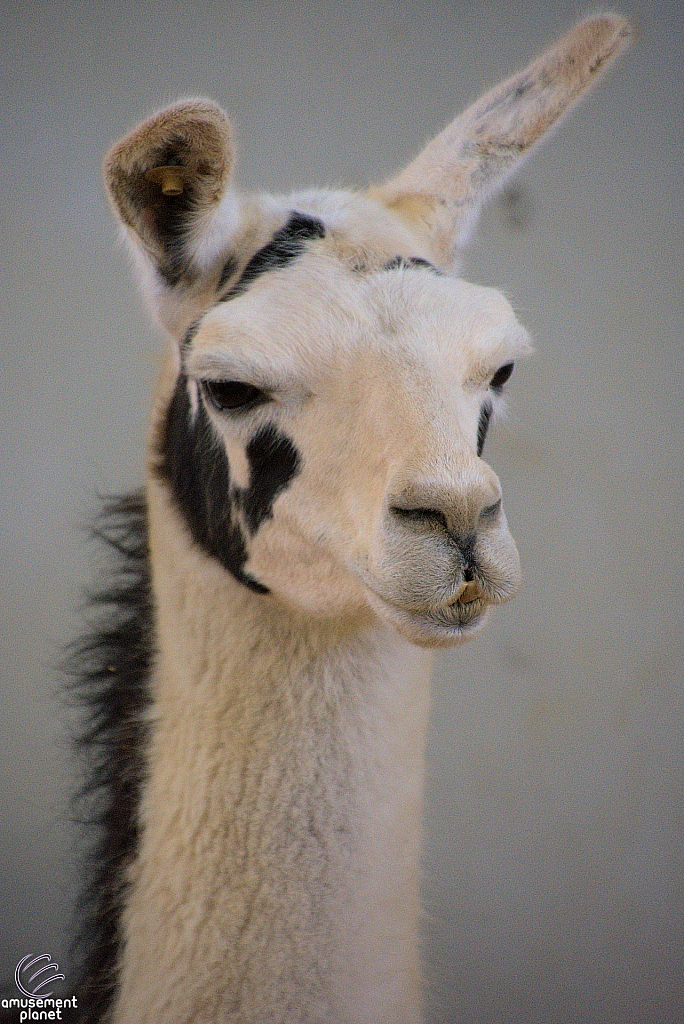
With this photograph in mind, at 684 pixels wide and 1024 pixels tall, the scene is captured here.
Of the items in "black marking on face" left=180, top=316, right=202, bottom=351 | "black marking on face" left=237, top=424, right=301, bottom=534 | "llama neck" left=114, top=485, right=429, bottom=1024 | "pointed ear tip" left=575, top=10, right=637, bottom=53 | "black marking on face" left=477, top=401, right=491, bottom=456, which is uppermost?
"pointed ear tip" left=575, top=10, right=637, bottom=53

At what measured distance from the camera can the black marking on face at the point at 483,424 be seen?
5.14 feet

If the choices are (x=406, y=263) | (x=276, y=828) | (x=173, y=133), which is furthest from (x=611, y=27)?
(x=276, y=828)

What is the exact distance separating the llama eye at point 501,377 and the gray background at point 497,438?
1307 millimetres

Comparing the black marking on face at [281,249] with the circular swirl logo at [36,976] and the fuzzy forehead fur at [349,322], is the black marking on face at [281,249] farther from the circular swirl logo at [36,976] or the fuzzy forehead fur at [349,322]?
the circular swirl logo at [36,976]

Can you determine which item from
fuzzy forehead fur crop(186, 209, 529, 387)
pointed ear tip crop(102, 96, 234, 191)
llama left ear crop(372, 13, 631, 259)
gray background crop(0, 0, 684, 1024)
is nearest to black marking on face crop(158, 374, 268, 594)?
fuzzy forehead fur crop(186, 209, 529, 387)

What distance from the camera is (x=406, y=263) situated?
1505mm

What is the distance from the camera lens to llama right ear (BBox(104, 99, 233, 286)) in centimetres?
140

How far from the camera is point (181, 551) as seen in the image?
1.74m

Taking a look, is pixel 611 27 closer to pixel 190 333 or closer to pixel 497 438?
pixel 190 333

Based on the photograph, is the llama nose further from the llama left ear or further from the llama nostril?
the llama left ear

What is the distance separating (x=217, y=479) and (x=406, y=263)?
0.50m

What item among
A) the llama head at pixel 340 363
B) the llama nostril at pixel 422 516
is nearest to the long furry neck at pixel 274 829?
the llama head at pixel 340 363

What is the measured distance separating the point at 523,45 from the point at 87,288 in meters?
1.54

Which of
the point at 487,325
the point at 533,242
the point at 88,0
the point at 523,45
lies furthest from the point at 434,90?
the point at 487,325
